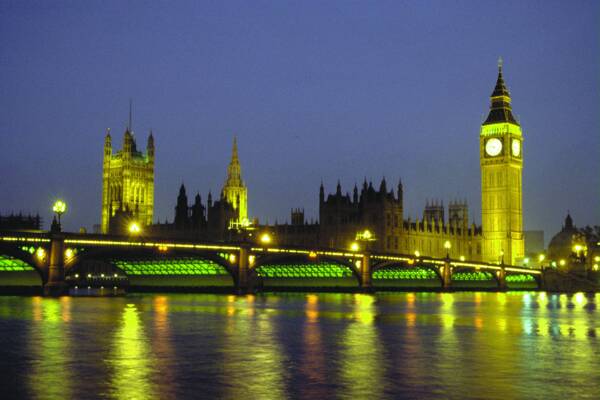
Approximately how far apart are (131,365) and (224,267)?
73426mm

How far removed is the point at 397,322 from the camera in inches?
1690

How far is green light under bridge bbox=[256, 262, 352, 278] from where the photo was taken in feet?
410

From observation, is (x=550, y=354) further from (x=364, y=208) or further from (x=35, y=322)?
(x=364, y=208)

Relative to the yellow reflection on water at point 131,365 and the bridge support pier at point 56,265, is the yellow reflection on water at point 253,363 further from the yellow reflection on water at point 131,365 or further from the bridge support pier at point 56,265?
the bridge support pier at point 56,265

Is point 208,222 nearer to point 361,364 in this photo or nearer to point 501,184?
point 501,184

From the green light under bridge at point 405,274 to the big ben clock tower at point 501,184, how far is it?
1828 inches

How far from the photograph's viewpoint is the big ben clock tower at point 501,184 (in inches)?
7446

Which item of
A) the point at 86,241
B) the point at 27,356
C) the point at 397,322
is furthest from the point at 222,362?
the point at 86,241

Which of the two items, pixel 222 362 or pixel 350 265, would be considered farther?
pixel 350 265

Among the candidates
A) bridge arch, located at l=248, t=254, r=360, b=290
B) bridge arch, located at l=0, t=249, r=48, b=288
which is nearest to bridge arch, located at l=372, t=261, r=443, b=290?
bridge arch, located at l=248, t=254, r=360, b=290

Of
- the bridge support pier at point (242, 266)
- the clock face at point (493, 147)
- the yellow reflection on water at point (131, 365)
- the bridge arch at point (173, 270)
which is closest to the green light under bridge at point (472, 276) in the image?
the clock face at point (493, 147)

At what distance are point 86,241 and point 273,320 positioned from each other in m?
38.8

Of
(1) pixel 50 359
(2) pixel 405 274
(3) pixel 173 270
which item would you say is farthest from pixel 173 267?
(1) pixel 50 359

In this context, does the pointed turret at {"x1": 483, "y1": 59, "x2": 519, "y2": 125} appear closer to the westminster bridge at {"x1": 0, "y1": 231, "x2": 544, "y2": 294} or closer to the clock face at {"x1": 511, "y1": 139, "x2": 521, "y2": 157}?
the clock face at {"x1": 511, "y1": 139, "x2": 521, "y2": 157}
